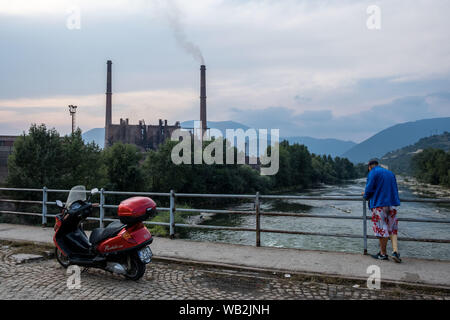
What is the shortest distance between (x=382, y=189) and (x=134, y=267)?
182 inches

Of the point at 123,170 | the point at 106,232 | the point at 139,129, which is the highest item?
the point at 139,129

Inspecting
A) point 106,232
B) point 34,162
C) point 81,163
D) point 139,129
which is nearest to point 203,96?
point 139,129

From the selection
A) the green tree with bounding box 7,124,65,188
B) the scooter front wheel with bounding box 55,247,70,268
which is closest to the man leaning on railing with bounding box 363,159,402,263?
the scooter front wheel with bounding box 55,247,70,268

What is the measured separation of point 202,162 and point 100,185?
20.0 metres

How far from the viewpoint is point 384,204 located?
6723mm

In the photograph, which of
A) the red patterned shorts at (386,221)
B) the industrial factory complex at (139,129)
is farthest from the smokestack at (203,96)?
the red patterned shorts at (386,221)

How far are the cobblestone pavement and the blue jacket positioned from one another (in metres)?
1.76

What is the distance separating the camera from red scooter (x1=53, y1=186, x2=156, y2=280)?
19.4 ft

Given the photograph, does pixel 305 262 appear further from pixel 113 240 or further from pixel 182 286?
pixel 113 240

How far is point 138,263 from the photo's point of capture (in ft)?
19.6

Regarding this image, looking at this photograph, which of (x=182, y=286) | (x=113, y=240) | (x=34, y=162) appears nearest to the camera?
(x=182, y=286)

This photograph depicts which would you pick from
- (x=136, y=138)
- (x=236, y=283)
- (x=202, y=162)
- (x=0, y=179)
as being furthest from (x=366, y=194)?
(x=136, y=138)

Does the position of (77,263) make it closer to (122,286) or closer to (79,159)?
(122,286)
